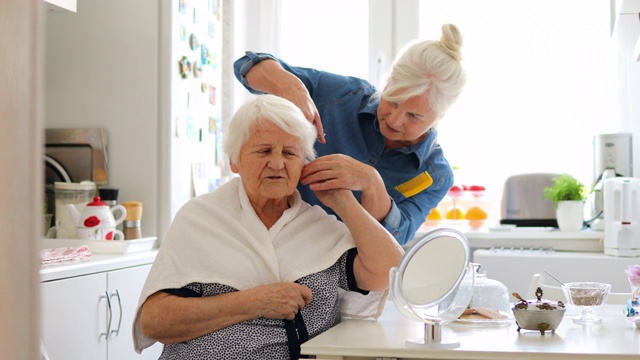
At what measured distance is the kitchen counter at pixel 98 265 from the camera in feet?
7.53

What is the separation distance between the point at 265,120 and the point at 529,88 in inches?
94.3

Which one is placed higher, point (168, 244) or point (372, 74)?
point (372, 74)

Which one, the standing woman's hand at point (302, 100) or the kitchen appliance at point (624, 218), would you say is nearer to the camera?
the standing woman's hand at point (302, 100)

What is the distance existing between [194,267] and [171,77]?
1588 mm

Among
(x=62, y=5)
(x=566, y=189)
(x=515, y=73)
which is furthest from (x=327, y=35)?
(x=62, y=5)

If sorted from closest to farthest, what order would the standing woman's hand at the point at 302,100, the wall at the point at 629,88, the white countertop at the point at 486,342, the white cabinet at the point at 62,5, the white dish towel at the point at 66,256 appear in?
the white countertop at the point at 486,342, the standing woman's hand at the point at 302,100, the white dish towel at the point at 66,256, the white cabinet at the point at 62,5, the wall at the point at 629,88

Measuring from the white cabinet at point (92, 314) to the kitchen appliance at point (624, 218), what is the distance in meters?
1.95

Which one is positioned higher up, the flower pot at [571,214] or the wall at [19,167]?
the wall at [19,167]

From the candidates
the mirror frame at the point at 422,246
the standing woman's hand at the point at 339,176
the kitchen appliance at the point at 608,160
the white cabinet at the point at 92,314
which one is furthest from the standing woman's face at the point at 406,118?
the kitchen appliance at the point at 608,160

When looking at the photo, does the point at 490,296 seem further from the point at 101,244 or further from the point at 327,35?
the point at 327,35

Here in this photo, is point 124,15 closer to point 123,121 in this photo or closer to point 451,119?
point 123,121

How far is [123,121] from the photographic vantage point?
3.13 m

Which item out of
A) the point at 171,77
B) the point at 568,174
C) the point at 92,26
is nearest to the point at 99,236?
the point at 171,77

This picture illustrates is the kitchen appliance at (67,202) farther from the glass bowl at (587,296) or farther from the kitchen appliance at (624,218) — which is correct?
the kitchen appliance at (624,218)
